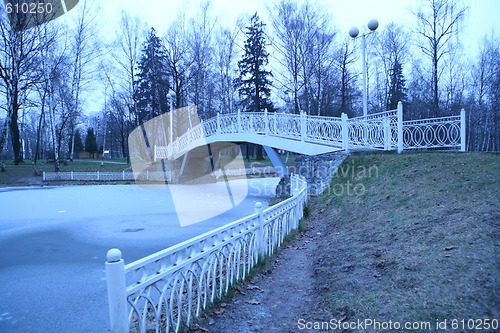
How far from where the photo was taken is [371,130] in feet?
33.6

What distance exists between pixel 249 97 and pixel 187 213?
79.9 feet

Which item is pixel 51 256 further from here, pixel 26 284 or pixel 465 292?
pixel 465 292

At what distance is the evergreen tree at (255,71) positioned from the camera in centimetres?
3192

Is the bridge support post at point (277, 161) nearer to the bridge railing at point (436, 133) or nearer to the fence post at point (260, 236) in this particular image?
the bridge railing at point (436, 133)

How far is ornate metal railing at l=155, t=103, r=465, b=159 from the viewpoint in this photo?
9078mm

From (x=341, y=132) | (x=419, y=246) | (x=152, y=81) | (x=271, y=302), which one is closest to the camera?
(x=271, y=302)

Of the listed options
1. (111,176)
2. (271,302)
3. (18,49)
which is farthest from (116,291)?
(18,49)

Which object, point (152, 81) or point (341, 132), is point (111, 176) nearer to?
→ point (152, 81)

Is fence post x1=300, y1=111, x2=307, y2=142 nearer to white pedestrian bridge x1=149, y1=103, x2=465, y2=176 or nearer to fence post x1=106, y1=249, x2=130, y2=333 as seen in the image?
white pedestrian bridge x1=149, y1=103, x2=465, y2=176

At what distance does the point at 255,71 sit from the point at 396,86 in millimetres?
14577

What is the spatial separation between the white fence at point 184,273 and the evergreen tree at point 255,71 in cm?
2864

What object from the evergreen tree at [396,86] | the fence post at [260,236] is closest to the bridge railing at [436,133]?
the fence post at [260,236]

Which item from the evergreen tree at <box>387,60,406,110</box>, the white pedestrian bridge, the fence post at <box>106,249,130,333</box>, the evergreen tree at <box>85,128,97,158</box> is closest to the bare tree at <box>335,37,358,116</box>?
the evergreen tree at <box>387,60,406,110</box>

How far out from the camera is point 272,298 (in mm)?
→ 3578
